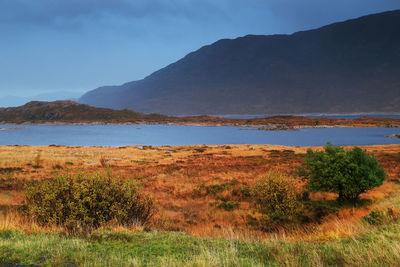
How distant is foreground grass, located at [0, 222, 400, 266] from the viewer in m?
5.82

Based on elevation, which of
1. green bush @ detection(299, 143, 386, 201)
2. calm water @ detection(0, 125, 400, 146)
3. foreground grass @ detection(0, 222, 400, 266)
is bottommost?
calm water @ detection(0, 125, 400, 146)

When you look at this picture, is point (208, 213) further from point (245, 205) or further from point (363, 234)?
point (363, 234)

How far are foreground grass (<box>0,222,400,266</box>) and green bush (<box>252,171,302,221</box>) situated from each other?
8479 mm

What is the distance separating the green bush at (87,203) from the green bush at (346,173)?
1216 centimetres

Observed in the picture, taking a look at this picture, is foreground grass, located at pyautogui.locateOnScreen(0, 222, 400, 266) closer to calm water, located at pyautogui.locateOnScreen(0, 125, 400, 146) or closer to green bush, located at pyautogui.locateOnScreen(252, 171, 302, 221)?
green bush, located at pyautogui.locateOnScreen(252, 171, 302, 221)

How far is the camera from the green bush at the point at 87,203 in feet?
36.4

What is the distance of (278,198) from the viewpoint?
57.9 feet

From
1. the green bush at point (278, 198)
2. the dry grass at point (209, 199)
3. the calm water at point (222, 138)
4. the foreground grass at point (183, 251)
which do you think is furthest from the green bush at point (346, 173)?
the calm water at point (222, 138)

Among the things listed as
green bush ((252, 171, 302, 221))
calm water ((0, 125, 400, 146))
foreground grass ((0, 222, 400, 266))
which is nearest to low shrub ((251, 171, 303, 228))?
green bush ((252, 171, 302, 221))

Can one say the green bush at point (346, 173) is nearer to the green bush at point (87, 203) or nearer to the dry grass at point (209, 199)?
the dry grass at point (209, 199)

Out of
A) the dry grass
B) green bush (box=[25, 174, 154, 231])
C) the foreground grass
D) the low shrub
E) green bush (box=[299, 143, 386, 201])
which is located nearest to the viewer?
the foreground grass

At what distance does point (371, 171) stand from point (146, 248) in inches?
653

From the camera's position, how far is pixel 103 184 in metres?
12.4

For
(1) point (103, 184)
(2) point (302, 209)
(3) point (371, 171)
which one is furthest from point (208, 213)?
(3) point (371, 171)
